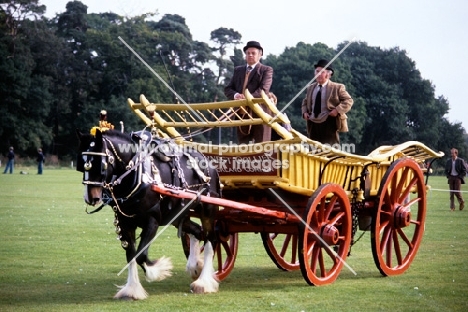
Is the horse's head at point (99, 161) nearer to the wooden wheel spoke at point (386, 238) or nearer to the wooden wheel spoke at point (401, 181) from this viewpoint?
the wooden wheel spoke at point (386, 238)

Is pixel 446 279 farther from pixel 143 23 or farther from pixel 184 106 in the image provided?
pixel 143 23

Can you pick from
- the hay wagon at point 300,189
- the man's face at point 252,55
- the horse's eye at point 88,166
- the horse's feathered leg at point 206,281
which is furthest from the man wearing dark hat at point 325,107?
the horse's eye at point 88,166

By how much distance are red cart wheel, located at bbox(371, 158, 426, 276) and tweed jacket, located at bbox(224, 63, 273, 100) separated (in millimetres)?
2031

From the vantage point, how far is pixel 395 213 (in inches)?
407

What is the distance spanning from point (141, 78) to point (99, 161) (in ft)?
176

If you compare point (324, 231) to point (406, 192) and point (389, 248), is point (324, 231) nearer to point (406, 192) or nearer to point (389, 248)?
point (389, 248)

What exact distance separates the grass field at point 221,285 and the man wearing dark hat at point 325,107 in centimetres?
201

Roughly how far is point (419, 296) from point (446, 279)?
4.54ft

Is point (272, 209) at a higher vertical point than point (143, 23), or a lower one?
lower

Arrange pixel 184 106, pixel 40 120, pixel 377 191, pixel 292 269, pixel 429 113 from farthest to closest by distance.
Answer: pixel 429 113
pixel 40 120
pixel 292 269
pixel 377 191
pixel 184 106

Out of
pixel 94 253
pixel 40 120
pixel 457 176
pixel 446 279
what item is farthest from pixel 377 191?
pixel 40 120

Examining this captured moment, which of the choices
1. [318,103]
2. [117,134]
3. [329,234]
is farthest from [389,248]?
[117,134]

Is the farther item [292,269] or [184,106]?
[292,269]

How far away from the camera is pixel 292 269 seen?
1101cm
